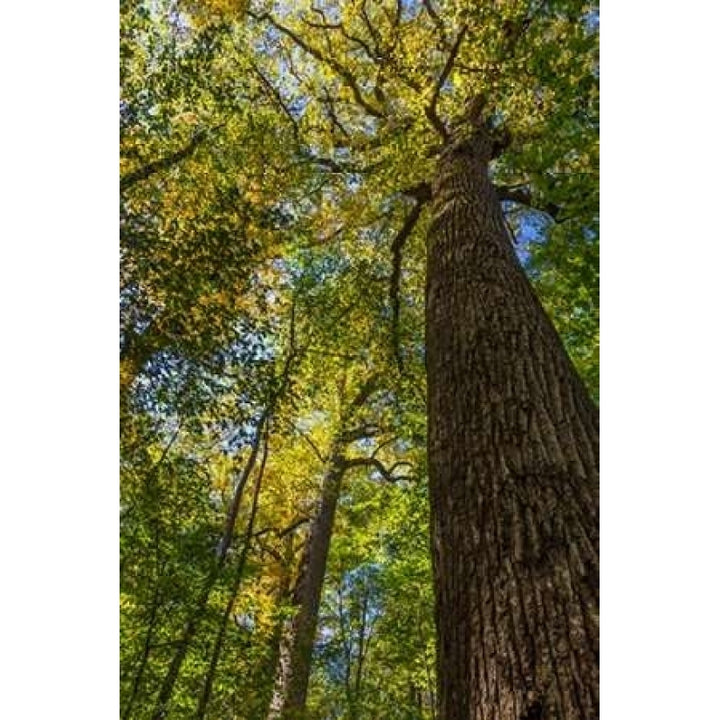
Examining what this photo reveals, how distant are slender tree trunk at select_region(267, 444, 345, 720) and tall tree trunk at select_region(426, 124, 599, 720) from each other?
3.40 meters

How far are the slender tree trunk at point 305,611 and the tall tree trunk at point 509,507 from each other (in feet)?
A: 11.1

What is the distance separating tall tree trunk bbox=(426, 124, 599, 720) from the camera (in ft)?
4.07

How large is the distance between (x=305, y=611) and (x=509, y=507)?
17.3 ft

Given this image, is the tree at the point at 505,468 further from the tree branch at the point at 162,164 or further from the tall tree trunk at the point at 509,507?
the tree branch at the point at 162,164

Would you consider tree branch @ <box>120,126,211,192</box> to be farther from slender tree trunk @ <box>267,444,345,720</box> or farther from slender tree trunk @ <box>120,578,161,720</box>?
slender tree trunk @ <box>267,444,345,720</box>

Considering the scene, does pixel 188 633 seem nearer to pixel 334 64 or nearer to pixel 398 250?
pixel 398 250

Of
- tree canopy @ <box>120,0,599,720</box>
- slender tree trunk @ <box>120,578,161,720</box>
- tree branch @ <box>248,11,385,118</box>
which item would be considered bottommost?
slender tree trunk @ <box>120,578,161,720</box>

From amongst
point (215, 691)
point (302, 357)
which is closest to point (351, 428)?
point (302, 357)

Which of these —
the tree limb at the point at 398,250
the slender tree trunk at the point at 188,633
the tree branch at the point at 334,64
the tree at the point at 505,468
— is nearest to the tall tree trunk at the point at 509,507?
the tree at the point at 505,468

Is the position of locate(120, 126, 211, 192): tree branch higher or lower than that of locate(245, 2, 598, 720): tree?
higher

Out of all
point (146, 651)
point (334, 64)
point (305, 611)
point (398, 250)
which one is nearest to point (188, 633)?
point (146, 651)

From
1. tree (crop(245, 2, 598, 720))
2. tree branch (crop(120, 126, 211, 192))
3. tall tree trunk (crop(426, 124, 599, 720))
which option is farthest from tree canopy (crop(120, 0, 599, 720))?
tall tree trunk (crop(426, 124, 599, 720))
